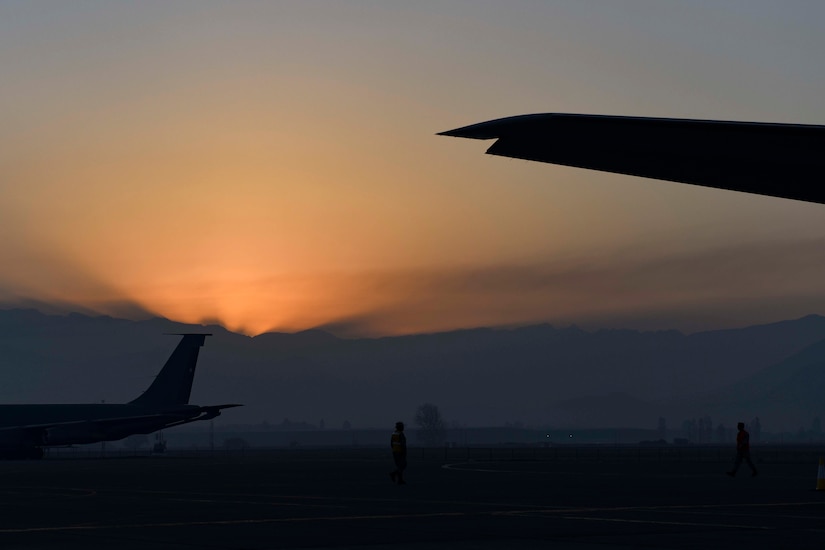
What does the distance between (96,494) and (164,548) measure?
15639 millimetres

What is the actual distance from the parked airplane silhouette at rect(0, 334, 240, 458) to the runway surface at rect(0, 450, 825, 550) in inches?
1649

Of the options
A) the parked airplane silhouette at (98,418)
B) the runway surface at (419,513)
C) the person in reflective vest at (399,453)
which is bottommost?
the runway surface at (419,513)

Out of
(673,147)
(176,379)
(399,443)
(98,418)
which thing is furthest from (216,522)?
(176,379)

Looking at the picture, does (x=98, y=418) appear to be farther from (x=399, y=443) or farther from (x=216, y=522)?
(x=216, y=522)

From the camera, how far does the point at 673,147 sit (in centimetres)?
1230

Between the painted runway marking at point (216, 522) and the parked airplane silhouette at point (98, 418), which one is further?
the parked airplane silhouette at point (98, 418)

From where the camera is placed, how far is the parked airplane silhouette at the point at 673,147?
1145 centimetres

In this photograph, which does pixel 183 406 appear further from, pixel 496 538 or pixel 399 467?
pixel 496 538

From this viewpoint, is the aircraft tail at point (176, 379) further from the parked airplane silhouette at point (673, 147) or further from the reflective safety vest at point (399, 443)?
the parked airplane silhouette at point (673, 147)

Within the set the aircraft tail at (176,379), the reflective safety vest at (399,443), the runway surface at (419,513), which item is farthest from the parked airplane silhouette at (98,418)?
the reflective safety vest at (399,443)

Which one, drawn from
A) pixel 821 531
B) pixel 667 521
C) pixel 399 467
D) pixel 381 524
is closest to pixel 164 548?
pixel 381 524

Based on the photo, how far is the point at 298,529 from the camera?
20703 millimetres

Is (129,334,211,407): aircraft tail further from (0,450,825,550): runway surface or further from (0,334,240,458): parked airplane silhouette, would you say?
(0,450,825,550): runway surface

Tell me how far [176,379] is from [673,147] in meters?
79.5
